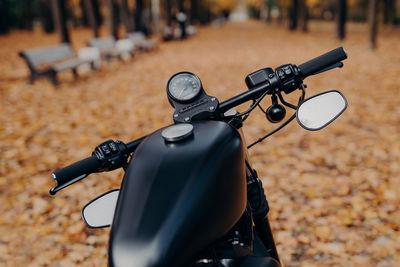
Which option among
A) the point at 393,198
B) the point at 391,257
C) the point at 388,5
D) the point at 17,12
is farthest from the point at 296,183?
the point at 17,12

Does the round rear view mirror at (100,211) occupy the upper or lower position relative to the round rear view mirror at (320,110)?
lower

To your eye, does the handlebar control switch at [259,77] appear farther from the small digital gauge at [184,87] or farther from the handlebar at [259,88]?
the small digital gauge at [184,87]

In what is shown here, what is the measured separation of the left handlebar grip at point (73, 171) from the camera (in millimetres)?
1199

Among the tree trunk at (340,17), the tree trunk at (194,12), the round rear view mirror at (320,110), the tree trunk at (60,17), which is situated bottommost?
the tree trunk at (194,12)

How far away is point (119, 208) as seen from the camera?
100cm

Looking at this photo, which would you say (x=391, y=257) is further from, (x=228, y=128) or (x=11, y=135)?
(x=11, y=135)

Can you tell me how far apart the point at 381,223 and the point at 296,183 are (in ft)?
3.27

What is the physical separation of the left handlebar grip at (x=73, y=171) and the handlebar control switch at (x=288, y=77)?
786mm

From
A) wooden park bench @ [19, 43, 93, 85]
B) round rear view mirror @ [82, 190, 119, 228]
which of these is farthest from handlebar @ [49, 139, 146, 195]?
wooden park bench @ [19, 43, 93, 85]

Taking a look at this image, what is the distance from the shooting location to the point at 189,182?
966 mm

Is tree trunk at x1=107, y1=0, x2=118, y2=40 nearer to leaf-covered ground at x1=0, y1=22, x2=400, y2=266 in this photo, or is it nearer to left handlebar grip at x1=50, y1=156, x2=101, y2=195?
leaf-covered ground at x1=0, y1=22, x2=400, y2=266

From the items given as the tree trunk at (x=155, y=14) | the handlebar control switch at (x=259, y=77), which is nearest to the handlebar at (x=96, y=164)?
the handlebar control switch at (x=259, y=77)

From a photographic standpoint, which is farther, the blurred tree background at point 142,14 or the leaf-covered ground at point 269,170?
the blurred tree background at point 142,14

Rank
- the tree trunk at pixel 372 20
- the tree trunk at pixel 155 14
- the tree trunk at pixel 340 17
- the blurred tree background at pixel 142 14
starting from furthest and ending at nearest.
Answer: the tree trunk at pixel 155 14
the tree trunk at pixel 340 17
the blurred tree background at pixel 142 14
the tree trunk at pixel 372 20
